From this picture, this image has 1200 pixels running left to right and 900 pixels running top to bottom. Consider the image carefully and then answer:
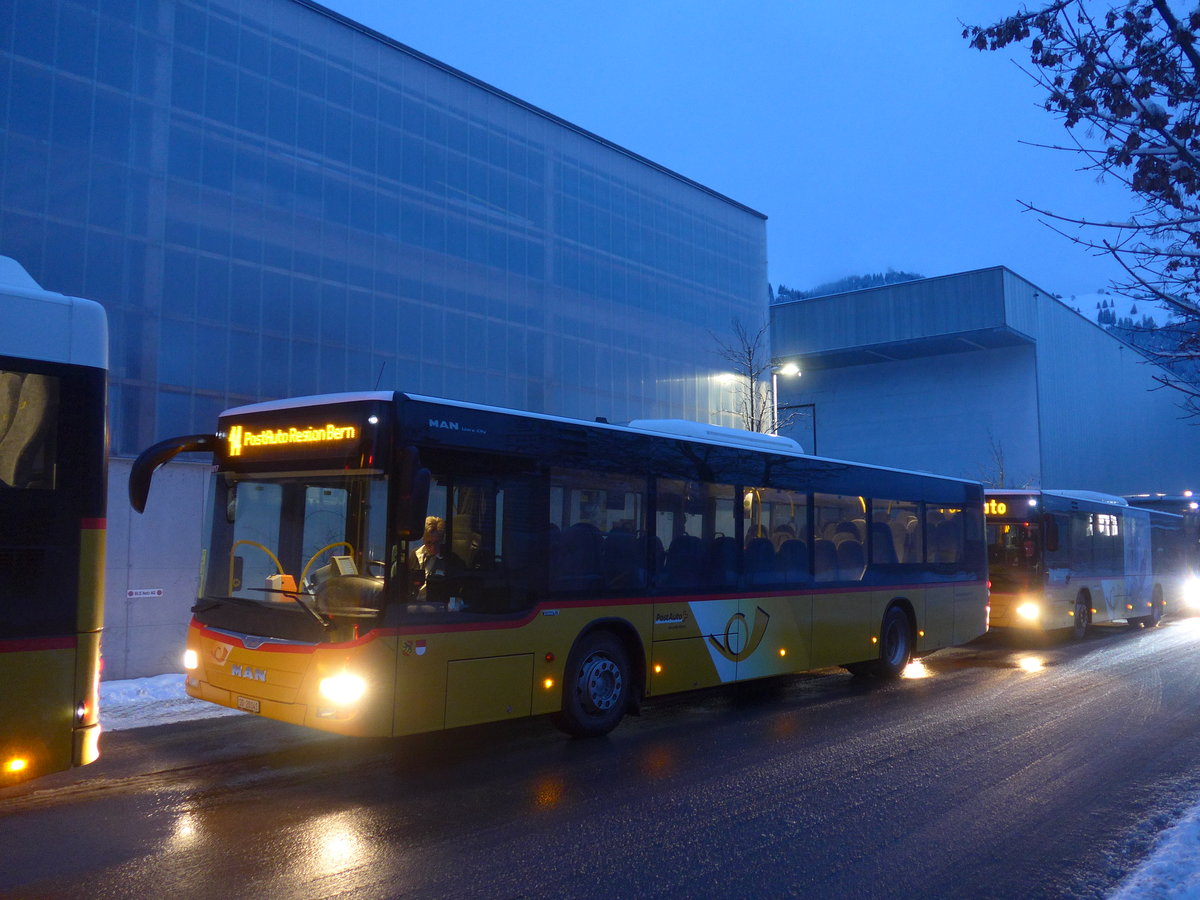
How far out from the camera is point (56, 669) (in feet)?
18.5

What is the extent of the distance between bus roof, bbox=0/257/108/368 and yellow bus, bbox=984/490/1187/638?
16692 millimetres

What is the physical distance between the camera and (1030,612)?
18219 millimetres

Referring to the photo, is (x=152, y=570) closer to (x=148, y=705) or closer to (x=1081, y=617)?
(x=148, y=705)

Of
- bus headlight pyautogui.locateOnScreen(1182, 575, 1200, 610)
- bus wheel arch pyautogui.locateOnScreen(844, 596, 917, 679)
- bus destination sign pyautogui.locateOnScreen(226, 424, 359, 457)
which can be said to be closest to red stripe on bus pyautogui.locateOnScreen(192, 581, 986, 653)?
bus destination sign pyautogui.locateOnScreen(226, 424, 359, 457)

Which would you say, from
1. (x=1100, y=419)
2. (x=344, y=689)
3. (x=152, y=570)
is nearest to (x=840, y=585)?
(x=344, y=689)

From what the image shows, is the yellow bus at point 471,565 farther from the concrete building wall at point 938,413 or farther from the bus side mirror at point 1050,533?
the concrete building wall at point 938,413

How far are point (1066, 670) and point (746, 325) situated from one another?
15283 mm

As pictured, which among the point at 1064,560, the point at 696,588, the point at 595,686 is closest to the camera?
the point at 595,686

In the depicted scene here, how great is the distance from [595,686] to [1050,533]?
40.7ft

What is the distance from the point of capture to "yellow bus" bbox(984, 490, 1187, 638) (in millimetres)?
18359

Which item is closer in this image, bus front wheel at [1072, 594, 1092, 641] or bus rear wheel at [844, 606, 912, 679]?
bus rear wheel at [844, 606, 912, 679]

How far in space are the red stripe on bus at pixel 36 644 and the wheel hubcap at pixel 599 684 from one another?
456 centimetres

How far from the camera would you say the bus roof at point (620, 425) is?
779cm

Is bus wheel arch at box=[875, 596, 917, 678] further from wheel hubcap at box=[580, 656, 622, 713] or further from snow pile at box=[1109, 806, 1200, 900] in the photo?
snow pile at box=[1109, 806, 1200, 900]
